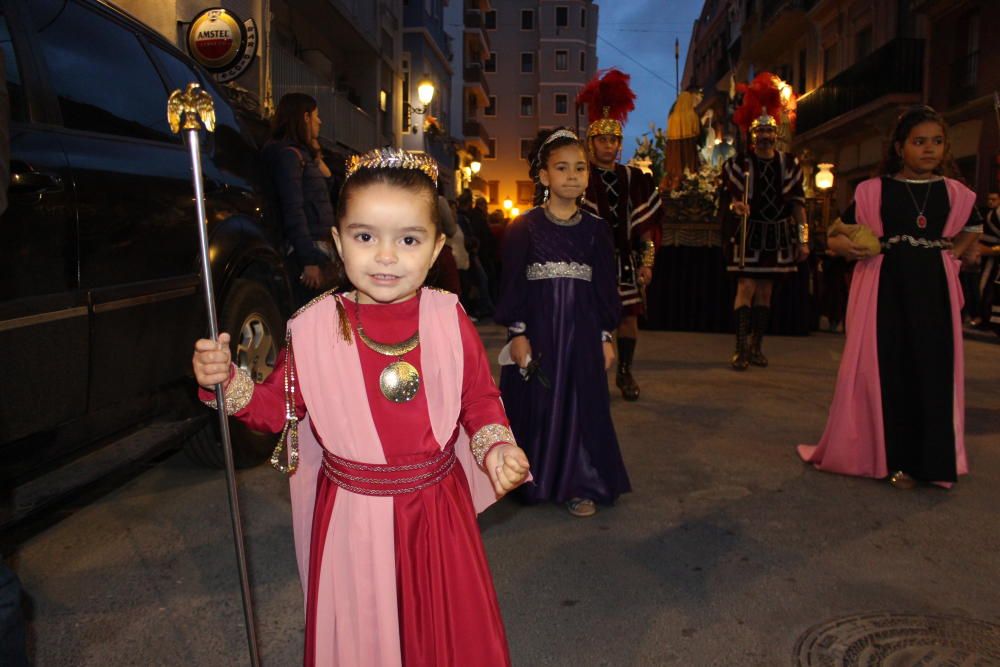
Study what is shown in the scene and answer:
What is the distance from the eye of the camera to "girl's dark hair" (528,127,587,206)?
413 centimetres

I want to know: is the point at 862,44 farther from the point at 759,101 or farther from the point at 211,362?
the point at 211,362

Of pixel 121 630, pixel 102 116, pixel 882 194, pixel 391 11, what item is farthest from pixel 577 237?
pixel 391 11

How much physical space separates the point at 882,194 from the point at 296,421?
3.65 metres

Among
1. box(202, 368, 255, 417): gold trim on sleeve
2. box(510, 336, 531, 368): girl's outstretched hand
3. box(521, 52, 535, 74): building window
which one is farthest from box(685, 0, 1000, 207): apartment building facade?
box(521, 52, 535, 74): building window

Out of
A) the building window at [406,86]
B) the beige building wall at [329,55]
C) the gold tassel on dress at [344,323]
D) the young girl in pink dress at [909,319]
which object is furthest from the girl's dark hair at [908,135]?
the building window at [406,86]

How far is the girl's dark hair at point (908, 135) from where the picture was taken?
4.46 meters

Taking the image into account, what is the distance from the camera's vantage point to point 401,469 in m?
2.09

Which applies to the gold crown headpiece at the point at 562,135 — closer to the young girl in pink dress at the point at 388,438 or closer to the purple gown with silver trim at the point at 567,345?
the purple gown with silver trim at the point at 567,345

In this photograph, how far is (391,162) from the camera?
208 cm

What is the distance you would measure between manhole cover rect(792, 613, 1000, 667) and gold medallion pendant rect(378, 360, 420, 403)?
1.59 meters

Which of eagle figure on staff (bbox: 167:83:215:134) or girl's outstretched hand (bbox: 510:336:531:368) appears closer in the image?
eagle figure on staff (bbox: 167:83:215:134)

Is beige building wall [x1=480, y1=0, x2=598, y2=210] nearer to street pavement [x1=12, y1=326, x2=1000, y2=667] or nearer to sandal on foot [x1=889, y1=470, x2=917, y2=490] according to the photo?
sandal on foot [x1=889, y1=470, x2=917, y2=490]

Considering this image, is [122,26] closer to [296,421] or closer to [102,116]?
[102,116]

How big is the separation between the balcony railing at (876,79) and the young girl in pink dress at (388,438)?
20921 millimetres
